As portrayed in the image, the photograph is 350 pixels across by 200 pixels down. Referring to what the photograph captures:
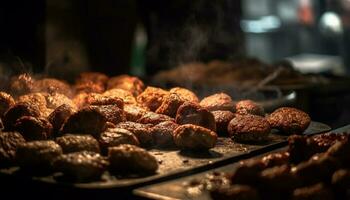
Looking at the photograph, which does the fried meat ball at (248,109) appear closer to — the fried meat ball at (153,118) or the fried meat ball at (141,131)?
the fried meat ball at (153,118)

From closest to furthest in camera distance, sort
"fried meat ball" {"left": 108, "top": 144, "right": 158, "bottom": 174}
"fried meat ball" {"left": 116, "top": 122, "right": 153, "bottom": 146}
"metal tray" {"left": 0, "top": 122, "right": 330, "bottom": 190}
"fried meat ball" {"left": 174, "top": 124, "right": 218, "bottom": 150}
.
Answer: "metal tray" {"left": 0, "top": 122, "right": 330, "bottom": 190}, "fried meat ball" {"left": 108, "top": 144, "right": 158, "bottom": 174}, "fried meat ball" {"left": 174, "top": 124, "right": 218, "bottom": 150}, "fried meat ball" {"left": 116, "top": 122, "right": 153, "bottom": 146}

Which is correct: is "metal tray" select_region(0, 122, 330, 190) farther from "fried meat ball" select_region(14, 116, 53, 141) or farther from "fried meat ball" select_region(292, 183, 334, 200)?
"fried meat ball" select_region(292, 183, 334, 200)

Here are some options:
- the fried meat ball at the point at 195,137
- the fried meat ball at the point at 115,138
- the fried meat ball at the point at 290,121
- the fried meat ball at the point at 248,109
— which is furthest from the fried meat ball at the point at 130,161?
the fried meat ball at the point at 248,109

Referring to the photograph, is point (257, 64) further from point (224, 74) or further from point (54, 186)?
point (54, 186)

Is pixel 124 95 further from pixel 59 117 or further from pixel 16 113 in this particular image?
pixel 16 113

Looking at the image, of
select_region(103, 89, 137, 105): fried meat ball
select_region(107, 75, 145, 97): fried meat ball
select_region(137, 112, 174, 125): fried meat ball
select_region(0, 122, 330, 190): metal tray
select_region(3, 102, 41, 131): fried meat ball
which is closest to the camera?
select_region(0, 122, 330, 190): metal tray

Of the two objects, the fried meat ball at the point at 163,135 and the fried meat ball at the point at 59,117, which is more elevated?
the fried meat ball at the point at 59,117

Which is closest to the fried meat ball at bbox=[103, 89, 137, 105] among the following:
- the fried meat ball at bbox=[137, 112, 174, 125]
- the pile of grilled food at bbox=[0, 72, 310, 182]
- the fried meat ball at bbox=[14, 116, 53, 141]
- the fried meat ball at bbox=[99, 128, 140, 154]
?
the pile of grilled food at bbox=[0, 72, 310, 182]
